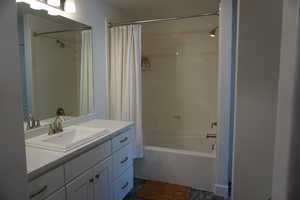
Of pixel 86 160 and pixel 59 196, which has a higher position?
pixel 86 160

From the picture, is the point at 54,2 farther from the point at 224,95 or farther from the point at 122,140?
the point at 224,95

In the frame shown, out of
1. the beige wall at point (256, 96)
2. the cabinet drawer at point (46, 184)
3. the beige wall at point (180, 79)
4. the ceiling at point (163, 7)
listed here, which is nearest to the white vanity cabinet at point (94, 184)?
the cabinet drawer at point (46, 184)

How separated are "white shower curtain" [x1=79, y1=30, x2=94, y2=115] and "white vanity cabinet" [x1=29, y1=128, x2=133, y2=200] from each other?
2.05ft

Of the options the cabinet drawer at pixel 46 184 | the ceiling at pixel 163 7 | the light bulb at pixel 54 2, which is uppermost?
the ceiling at pixel 163 7

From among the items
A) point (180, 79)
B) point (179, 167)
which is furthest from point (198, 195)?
point (180, 79)

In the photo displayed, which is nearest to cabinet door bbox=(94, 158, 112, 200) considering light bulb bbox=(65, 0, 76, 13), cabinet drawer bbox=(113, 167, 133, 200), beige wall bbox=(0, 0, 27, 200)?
cabinet drawer bbox=(113, 167, 133, 200)

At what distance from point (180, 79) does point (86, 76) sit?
1965mm

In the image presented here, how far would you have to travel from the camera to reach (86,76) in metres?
2.27

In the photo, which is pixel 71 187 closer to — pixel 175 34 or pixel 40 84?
pixel 40 84

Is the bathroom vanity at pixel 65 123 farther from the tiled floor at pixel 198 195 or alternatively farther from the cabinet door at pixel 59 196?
the tiled floor at pixel 198 195

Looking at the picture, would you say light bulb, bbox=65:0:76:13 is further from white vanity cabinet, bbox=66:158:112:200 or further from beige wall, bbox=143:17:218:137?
beige wall, bbox=143:17:218:137

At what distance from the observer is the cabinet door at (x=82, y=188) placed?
1337 mm

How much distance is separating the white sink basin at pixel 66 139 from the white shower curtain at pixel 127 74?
714 mm

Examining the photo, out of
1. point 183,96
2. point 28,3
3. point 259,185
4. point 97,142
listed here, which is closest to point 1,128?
point 97,142
